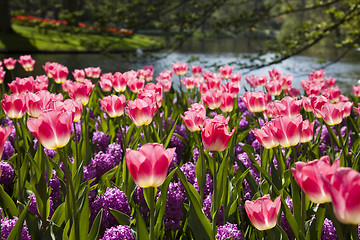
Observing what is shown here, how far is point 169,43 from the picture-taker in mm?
6352

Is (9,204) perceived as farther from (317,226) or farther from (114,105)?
(317,226)

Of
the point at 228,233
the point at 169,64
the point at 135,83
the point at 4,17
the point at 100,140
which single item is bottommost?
the point at 169,64

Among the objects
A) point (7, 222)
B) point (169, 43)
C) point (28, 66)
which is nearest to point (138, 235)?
point (7, 222)

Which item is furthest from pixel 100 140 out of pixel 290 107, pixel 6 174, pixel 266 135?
pixel 266 135

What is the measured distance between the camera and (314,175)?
1.04 meters

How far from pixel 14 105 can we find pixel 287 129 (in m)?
1.47

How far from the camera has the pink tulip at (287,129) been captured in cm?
167

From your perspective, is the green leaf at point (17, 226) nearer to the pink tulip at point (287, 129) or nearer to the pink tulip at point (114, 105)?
the pink tulip at point (287, 129)

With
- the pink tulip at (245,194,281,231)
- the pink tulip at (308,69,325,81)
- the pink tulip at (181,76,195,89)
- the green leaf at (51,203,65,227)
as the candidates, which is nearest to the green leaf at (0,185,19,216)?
the green leaf at (51,203,65,227)

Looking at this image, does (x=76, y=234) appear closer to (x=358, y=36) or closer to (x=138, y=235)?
(x=138, y=235)

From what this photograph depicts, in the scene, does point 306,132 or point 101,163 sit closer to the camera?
point 306,132

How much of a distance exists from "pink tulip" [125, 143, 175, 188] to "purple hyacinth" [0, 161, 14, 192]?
1340 millimetres

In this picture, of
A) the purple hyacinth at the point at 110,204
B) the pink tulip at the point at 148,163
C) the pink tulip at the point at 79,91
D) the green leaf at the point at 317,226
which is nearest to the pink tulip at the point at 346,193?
the pink tulip at the point at 148,163

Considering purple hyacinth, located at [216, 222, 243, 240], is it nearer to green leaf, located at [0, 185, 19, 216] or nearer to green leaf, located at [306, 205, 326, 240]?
green leaf, located at [306, 205, 326, 240]
